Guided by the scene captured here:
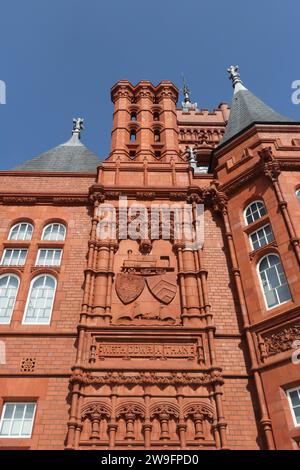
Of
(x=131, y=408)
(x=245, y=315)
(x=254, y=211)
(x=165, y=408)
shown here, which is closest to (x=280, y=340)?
(x=245, y=315)

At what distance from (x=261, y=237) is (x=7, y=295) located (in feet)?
30.8

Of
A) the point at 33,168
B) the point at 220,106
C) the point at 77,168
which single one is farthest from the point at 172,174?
the point at 220,106

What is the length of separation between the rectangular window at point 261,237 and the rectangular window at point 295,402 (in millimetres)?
5288

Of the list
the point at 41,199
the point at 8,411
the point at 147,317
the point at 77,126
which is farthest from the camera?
the point at 77,126

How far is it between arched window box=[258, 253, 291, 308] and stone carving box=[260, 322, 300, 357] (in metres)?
1.09

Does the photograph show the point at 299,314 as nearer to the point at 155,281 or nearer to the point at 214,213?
the point at 155,281

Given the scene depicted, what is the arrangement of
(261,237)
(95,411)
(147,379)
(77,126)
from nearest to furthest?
1. (95,411)
2. (147,379)
3. (261,237)
4. (77,126)

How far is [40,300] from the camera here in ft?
46.8

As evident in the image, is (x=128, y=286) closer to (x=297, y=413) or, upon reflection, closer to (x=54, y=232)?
(x=54, y=232)

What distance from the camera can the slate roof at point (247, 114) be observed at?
1927cm

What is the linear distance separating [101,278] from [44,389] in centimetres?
419

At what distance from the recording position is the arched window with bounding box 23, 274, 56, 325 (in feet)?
44.9

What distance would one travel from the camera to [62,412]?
36.7 feet

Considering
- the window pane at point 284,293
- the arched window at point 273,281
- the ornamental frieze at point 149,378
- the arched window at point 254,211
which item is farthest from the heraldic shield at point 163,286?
the arched window at point 254,211
